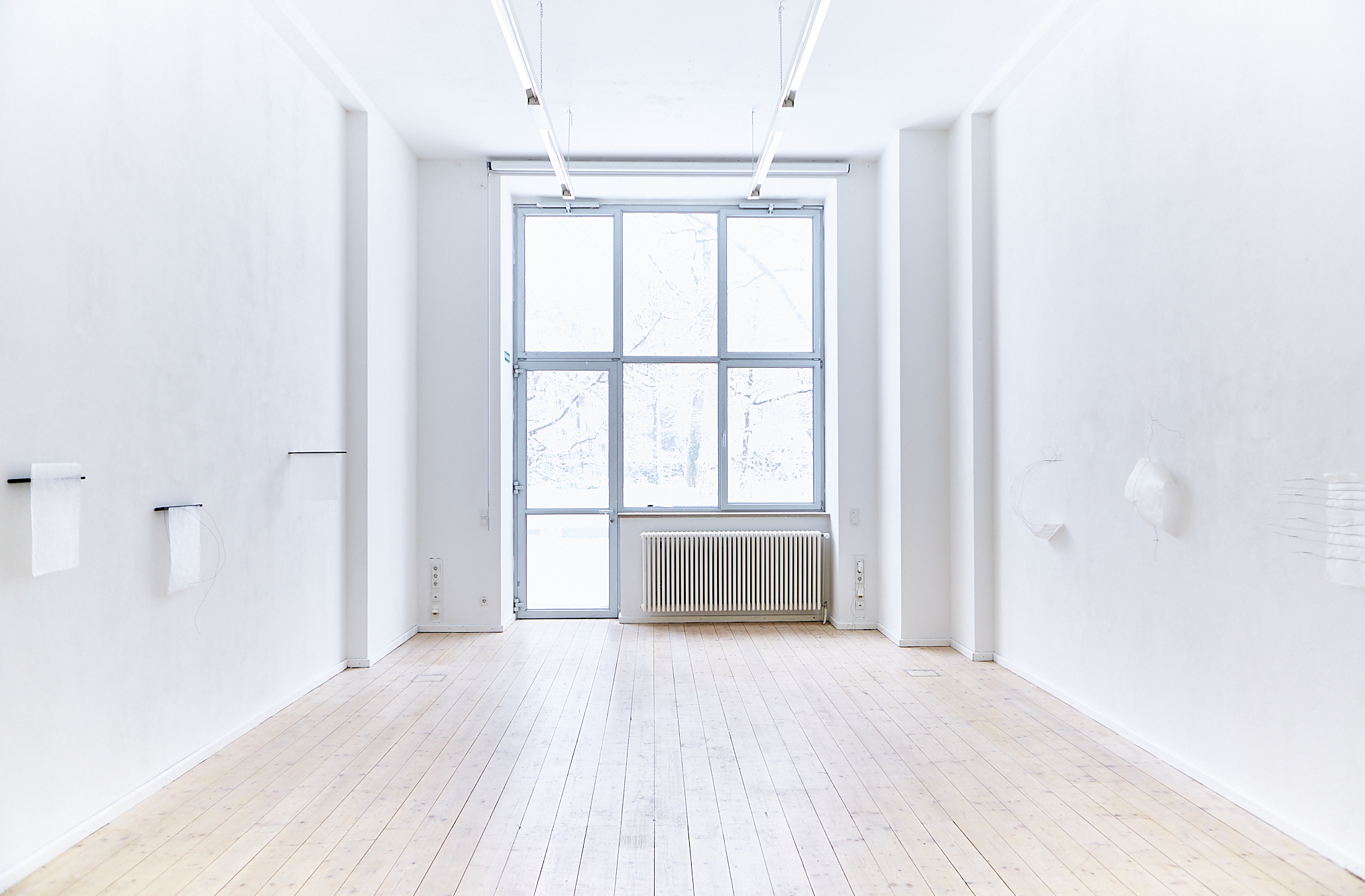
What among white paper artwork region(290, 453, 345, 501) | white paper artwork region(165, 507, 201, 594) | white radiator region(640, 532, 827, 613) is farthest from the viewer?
white radiator region(640, 532, 827, 613)

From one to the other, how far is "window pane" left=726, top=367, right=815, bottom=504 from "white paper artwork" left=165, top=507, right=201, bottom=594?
4404 mm

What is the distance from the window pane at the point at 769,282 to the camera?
7.34 metres

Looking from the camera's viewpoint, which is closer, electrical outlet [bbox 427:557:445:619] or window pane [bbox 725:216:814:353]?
electrical outlet [bbox 427:557:445:619]

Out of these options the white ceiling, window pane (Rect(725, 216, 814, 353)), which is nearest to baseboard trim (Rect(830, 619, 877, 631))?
window pane (Rect(725, 216, 814, 353))

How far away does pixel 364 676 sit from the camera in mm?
5242

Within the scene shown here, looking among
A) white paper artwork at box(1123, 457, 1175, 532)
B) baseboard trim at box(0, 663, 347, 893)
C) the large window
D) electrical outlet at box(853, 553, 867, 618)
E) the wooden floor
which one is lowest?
the wooden floor

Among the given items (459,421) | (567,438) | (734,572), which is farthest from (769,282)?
(459,421)

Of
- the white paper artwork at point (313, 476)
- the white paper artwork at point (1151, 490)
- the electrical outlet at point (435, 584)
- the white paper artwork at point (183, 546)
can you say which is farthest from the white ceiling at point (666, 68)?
the electrical outlet at point (435, 584)

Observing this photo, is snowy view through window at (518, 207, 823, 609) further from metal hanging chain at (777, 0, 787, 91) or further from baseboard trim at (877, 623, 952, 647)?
metal hanging chain at (777, 0, 787, 91)

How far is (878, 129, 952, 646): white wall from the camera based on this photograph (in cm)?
610

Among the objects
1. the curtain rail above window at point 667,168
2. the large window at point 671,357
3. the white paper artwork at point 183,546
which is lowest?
the white paper artwork at point 183,546

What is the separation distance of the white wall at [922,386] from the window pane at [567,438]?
8.07ft

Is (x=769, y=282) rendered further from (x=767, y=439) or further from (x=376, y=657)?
(x=376, y=657)

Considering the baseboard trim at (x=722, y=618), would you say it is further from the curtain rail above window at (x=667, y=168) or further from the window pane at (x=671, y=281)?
the curtain rail above window at (x=667, y=168)
